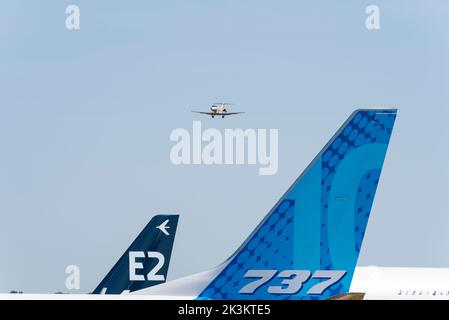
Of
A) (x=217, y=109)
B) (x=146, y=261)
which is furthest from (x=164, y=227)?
(x=217, y=109)

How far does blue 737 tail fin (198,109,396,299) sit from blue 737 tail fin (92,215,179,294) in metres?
13.5

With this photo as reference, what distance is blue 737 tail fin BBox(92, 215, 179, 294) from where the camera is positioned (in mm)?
36875

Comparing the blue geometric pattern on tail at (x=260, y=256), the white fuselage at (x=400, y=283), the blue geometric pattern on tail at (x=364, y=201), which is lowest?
the white fuselage at (x=400, y=283)

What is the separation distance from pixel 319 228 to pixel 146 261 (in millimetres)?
17857

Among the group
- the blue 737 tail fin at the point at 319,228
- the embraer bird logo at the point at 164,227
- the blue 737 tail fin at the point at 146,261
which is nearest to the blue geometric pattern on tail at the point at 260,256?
the blue 737 tail fin at the point at 319,228

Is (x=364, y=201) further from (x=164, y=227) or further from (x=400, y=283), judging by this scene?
(x=400, y=283)

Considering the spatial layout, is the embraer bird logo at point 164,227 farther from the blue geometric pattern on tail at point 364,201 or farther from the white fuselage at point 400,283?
the blue geometric pattern on tail at point 364,201

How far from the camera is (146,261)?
133ft

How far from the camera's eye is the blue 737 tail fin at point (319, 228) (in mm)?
23375

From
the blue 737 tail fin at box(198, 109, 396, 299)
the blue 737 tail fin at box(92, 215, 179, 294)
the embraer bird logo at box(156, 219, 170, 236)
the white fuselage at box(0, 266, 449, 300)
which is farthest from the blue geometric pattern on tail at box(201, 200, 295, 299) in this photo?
the white fuselage at box(0, 266, 449, 300)

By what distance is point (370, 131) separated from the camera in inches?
962

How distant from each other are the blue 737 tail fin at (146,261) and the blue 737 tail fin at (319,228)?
13.5 m

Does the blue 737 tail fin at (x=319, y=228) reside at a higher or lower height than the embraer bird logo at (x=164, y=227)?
higher
